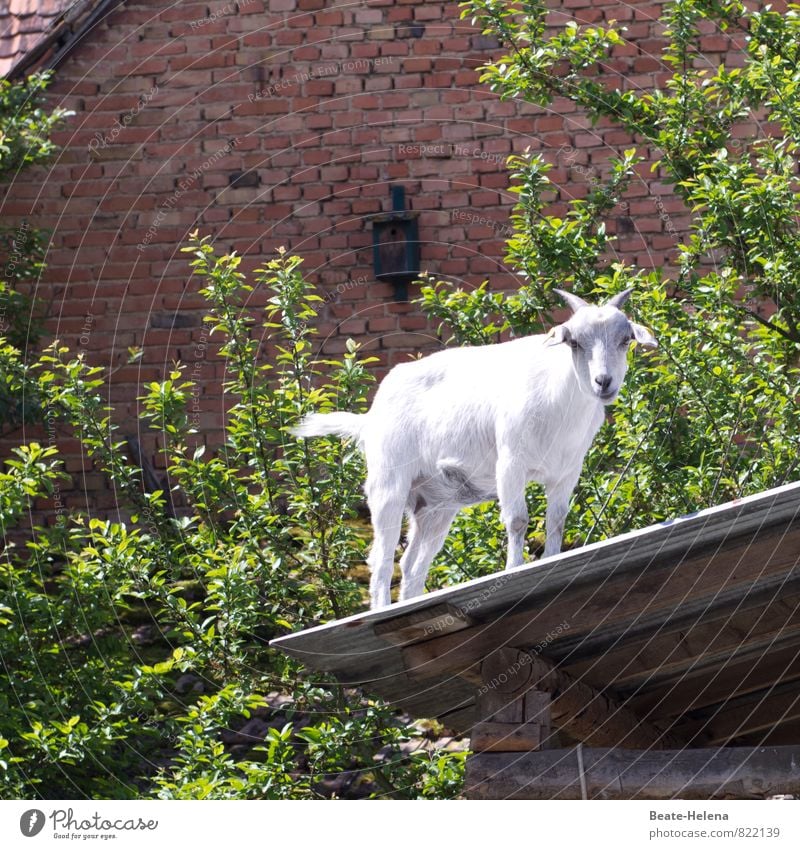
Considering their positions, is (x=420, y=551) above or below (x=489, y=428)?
below

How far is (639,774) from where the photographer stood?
6.09 m

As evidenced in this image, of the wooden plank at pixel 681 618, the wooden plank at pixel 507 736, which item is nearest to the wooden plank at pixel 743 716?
the wooden plank at pixel 681 618

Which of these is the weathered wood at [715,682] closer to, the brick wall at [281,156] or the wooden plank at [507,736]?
the wooden plank at [507,736]

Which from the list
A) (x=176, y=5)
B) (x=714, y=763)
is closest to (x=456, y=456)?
(x=714, y=763)

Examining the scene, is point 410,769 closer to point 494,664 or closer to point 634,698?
point 634,698

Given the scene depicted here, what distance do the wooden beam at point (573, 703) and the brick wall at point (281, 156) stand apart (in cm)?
421

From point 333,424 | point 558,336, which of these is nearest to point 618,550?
point 558,336

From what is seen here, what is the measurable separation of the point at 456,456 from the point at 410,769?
3260mm

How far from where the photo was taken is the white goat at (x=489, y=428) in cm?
532

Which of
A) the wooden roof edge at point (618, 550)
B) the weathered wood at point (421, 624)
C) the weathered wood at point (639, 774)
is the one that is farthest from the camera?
the weathered wood at point (639, 774)

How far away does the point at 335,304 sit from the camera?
35.4ft

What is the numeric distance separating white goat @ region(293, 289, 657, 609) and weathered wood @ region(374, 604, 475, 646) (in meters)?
0.29

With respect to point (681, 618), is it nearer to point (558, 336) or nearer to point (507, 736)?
point (507, 736)

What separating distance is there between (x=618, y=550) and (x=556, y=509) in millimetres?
378
